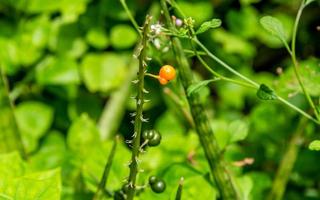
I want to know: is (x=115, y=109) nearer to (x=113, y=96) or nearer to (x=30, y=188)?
(x=113, y=96)

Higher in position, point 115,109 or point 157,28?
point 157,28

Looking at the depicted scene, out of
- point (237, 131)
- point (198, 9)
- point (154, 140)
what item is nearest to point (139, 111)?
point (154, 140)

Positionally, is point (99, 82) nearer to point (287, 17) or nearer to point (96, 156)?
point (96, 156)

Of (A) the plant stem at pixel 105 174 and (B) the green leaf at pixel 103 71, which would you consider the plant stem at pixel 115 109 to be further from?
(A) the plant stem at pixel 105 174

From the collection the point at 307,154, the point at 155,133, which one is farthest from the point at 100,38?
the point at 155,133

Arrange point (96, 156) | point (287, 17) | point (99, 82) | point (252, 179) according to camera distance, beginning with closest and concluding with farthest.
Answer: point (96, 156)
point (252, 179)
point (99, 82)
point (287, 17)

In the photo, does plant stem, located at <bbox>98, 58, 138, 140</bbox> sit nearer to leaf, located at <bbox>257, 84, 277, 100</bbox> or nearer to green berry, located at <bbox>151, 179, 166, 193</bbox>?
green berry, located at <bbox>151, 179, 166, 193</bbox>
